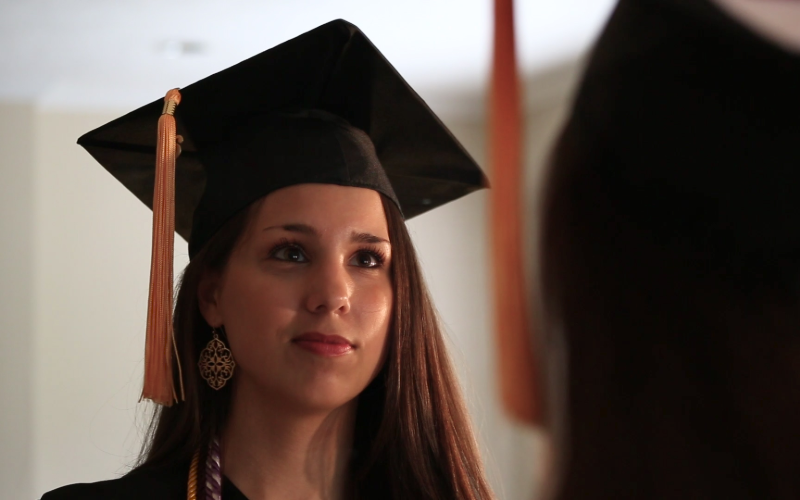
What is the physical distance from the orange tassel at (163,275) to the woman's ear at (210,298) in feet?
0.21

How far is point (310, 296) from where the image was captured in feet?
4.08

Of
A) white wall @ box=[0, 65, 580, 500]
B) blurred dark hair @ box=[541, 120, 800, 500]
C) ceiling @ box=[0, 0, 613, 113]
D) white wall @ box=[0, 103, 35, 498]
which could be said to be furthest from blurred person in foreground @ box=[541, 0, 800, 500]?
white wall @ box=[0, 103, 35, 498]

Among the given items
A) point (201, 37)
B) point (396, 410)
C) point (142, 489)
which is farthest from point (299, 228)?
point (201, 37)

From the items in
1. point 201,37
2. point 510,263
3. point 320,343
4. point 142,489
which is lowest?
point 142,489

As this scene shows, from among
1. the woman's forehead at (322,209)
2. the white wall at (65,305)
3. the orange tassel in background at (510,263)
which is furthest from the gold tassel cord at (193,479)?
the white wall at (65,305)

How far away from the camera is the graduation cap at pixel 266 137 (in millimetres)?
1323

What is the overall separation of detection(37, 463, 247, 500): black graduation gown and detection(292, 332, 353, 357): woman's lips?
0.25 meters

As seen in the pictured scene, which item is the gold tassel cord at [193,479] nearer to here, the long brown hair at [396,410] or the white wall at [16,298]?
the long brown hair at [396,410]

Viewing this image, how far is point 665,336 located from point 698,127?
0.08 m

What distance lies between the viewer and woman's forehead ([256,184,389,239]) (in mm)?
1282

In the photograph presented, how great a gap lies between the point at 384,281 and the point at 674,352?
39.9 inches

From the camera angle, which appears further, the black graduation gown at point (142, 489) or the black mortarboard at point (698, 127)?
the black graduation gown at point (142, 489)

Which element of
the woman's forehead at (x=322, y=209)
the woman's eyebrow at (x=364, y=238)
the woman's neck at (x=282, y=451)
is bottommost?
the woman's neck at (x=282, y=451)

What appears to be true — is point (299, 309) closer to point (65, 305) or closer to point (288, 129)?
point (288, 129)
